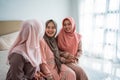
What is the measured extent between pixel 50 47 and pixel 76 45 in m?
0.59

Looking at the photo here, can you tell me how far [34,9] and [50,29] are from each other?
199 cm

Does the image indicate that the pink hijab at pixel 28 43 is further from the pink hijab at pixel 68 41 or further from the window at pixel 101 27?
the window at pixel 101 27

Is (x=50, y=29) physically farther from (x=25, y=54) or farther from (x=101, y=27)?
(x=101, y=27)

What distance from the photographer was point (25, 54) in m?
1.44

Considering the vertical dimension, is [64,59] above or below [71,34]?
below

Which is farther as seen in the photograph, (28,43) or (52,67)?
(52,67)

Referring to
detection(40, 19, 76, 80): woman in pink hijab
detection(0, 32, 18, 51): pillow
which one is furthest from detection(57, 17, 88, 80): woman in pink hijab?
detection(0, 32, 18, 51): pillow

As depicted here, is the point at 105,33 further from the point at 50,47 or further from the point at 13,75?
the point at 13,75

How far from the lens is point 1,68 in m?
2.07

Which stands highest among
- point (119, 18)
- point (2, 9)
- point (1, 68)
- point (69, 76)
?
point (2, 9)

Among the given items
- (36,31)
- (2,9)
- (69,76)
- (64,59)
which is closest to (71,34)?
(64,59)

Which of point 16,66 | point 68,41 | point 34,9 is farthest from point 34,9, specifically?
point 16,66

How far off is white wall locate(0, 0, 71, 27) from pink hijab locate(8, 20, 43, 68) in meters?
2.38

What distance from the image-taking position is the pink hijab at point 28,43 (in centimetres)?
144
